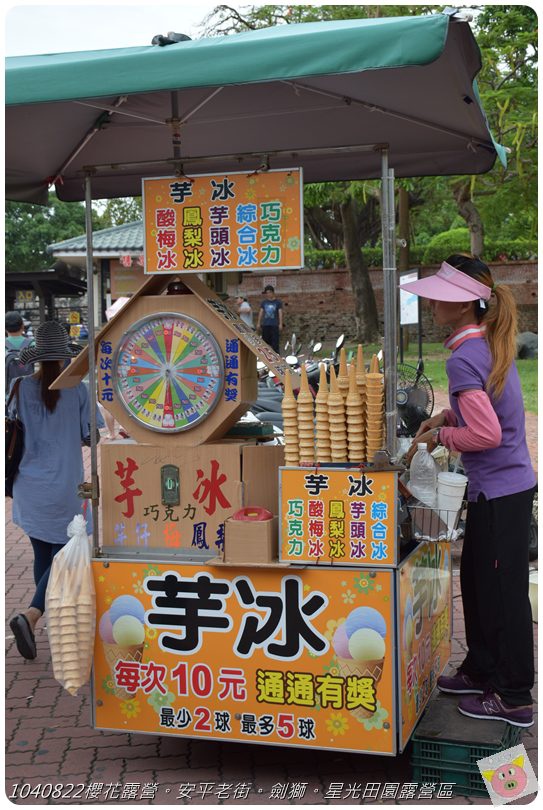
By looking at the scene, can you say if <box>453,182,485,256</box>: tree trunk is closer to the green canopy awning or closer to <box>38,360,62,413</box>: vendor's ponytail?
the green canopy awning

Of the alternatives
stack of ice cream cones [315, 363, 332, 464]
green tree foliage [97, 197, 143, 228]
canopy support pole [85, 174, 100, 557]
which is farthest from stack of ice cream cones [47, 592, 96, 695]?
green tree foliage [97, 197, 143, 228]

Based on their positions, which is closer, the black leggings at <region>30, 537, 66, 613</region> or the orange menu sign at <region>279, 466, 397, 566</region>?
the orange menu sign at <region>279, 466, 397, 566</region>

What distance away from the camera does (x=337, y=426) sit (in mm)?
3301

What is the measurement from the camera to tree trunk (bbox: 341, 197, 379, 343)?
2291 cm

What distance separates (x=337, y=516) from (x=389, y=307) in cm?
83

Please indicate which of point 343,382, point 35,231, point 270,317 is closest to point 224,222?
point 343,382

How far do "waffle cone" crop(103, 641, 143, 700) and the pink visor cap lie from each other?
1.82 metres

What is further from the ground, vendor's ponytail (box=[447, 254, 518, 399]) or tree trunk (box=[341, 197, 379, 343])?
tree trunk (box=[341, 197, 379, 343])

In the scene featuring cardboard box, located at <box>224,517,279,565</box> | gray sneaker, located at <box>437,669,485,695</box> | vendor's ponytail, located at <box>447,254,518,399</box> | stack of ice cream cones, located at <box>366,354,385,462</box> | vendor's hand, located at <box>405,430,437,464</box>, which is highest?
vendor's ponytail, located at <box>447,254,518,399</box>

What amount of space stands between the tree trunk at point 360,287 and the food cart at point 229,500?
743 inches

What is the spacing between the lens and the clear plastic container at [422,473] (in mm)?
3502

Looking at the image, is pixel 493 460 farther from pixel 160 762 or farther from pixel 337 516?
pixel 160 762

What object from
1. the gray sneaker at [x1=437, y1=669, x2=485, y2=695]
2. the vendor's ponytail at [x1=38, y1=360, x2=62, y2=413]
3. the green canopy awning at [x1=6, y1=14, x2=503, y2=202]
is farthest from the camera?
the vendor's ponytail at [x1=38, y1=360, x2=62, y2=413]

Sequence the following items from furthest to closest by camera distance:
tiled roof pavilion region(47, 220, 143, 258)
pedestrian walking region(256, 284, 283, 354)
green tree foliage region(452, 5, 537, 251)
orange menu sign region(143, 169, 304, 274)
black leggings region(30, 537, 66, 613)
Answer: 1. pedestrian walking region(256, 284, 283, 354)
2. tiled roof pavilion region(47, 220, 143, 258)
3. green tree foliage region(452, 5, 537, 251)
4. black leggings region(30, 537, 66, 613)
5. orange menu sign region(143, 169, 304, 274)
